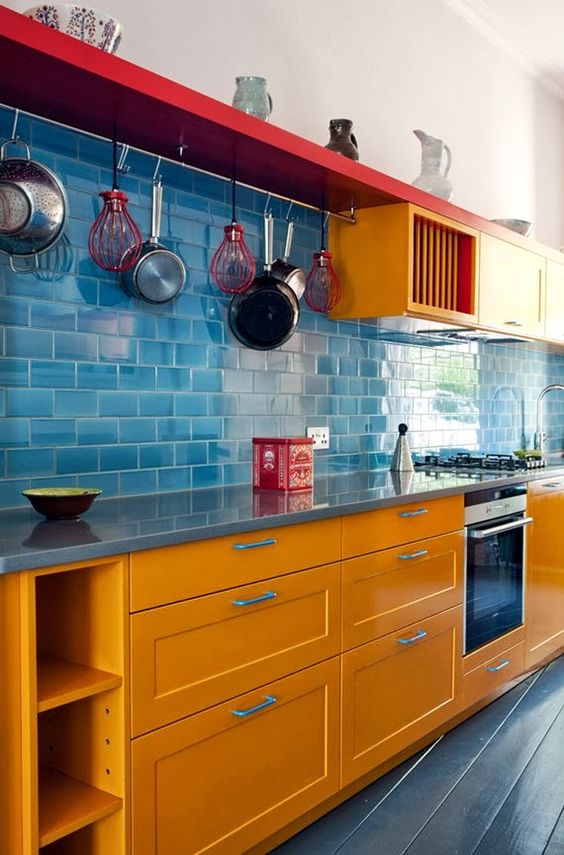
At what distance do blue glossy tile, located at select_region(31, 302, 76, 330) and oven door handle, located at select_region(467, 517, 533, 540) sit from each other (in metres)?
1.64

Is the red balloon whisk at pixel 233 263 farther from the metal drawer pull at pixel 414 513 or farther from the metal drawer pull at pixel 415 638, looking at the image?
the metal drawer pull at pixel 415 638

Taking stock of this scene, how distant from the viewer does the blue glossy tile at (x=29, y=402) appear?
2.18 m

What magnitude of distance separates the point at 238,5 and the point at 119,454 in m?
1.65

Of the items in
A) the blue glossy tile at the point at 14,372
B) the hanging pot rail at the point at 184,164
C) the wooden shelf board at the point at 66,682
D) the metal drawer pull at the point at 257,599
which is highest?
the hanging pot rail at the point at 184,164

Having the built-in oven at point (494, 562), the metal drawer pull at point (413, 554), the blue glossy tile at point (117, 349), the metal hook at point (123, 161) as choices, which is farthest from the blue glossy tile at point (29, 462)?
the built-in oven at point (494, 562)

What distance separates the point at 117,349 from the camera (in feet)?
8.08

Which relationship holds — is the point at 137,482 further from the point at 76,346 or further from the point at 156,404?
the point at 76,346

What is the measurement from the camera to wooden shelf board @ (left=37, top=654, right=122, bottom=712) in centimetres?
166

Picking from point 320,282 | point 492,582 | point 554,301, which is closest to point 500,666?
point 492,582

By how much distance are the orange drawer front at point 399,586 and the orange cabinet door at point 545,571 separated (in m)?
0.74

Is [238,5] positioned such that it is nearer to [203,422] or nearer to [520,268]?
[203,422]

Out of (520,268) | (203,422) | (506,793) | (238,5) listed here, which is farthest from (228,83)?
(506,793)

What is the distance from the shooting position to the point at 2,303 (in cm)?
214

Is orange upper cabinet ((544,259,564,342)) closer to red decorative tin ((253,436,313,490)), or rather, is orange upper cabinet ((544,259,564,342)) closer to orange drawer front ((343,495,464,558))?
orange drawer front ((343,495,464,558))
